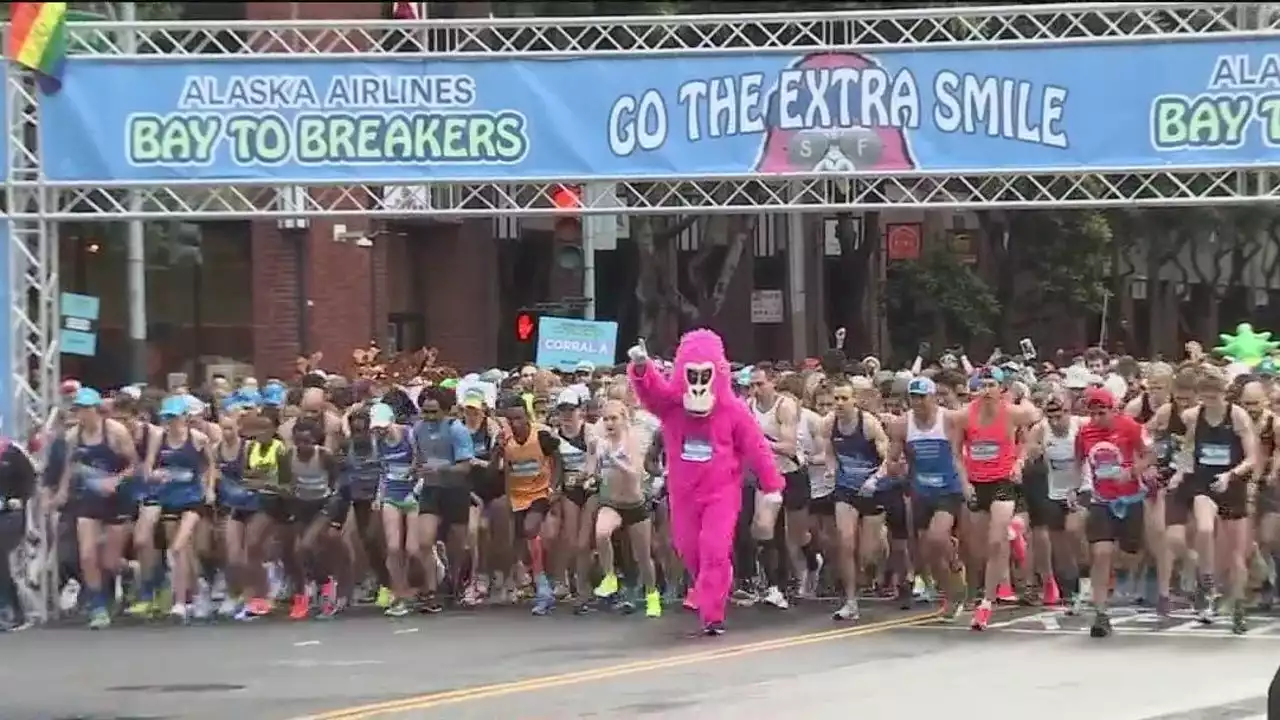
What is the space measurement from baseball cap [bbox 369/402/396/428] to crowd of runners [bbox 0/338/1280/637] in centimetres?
5

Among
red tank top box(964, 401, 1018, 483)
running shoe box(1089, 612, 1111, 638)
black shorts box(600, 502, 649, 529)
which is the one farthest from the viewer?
black shorts box(600, 502, 649, 529)

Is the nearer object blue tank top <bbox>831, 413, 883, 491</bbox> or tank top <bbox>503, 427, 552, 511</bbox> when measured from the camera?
blue tank top <bbox>831, 413, 883, 491</bbox>

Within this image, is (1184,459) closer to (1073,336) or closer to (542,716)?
(542,716)

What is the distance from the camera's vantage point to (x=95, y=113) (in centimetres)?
1508

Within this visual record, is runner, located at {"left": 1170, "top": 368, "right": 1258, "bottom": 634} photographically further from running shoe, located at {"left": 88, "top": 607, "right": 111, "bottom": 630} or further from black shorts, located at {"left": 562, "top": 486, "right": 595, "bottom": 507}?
running shoe, located at {"left": 88, "top": 607, "right": 111, "bottom": 630}

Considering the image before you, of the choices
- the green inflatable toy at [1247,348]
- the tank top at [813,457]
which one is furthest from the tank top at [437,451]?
the green inflatable toy at [1247,348]

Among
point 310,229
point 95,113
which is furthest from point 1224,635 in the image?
point 310,229

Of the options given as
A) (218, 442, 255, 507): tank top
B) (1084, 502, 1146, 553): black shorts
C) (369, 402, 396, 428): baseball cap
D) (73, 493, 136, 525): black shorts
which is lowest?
(1084, 502, 1146, 553): black shorts

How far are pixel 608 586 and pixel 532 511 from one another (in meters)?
0.82

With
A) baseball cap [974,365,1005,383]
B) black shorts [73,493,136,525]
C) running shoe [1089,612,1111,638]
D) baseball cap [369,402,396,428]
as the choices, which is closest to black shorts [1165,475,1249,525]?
running shoe [1089,612,1111,638]

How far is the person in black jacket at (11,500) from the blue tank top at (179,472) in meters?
0.96

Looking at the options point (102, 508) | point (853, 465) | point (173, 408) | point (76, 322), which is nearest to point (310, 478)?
point (173, 408)

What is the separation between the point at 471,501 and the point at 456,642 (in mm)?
2016

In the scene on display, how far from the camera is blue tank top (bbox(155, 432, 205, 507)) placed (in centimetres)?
1503
